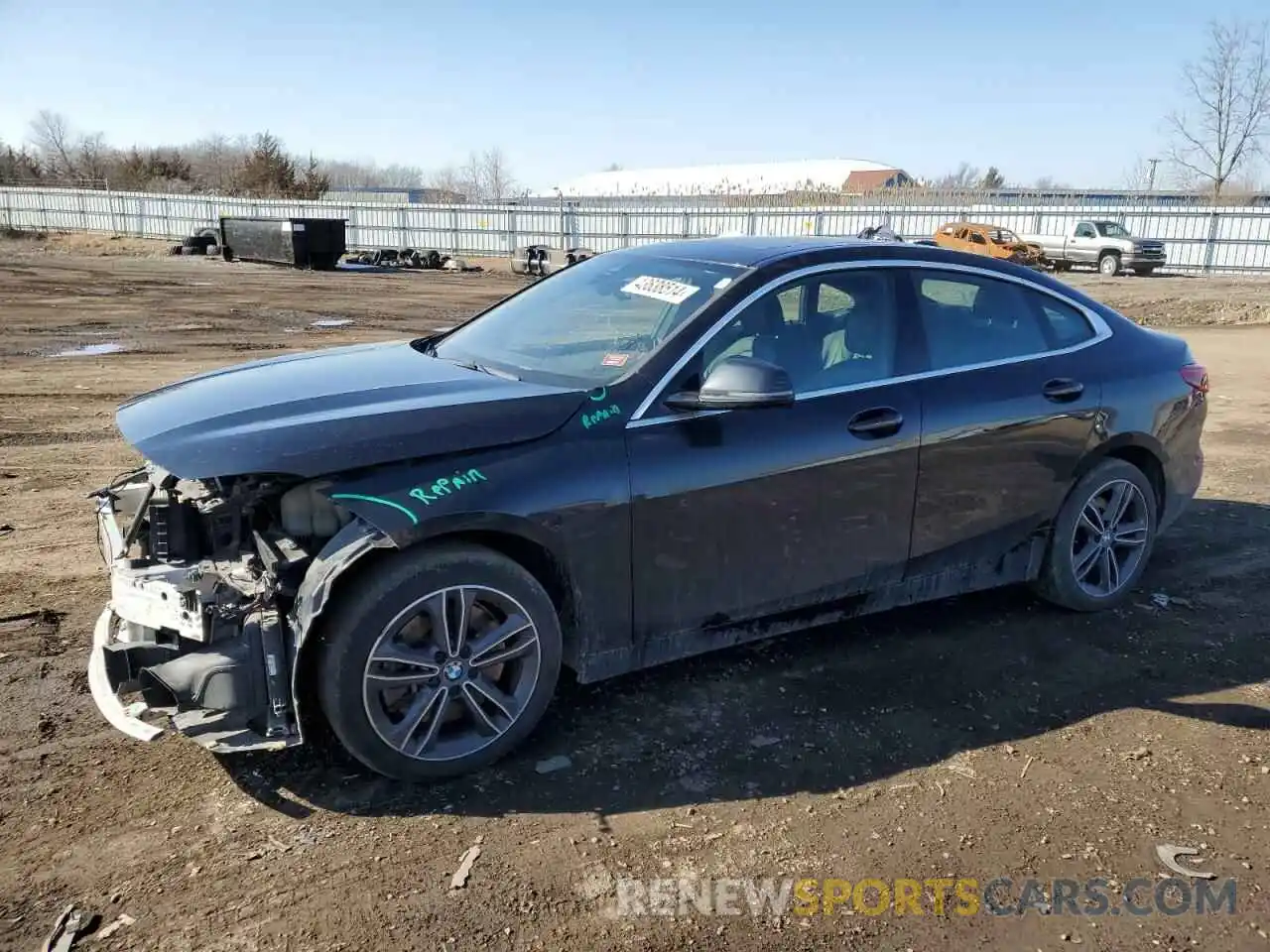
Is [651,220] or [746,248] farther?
[651,220]

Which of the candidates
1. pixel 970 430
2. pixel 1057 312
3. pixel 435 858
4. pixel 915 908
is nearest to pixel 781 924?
pixel 915 908

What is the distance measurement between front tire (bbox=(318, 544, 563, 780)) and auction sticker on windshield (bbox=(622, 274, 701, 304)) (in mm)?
1309

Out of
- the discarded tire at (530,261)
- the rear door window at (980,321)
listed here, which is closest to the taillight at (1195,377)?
the rear door window at (980,321)

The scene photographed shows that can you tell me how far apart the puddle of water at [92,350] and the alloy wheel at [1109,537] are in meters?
12.5

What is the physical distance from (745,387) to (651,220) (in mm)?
37747

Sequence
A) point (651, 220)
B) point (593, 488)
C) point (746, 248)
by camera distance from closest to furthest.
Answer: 1. point (593, 488)
2. point (746, 248)
3. point (651, 220)

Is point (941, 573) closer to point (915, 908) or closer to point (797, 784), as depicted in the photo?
point (797, 784)

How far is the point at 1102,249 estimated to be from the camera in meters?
32.8

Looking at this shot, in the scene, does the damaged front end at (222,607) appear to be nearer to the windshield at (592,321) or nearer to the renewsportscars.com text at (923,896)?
the windshield at (592,321)

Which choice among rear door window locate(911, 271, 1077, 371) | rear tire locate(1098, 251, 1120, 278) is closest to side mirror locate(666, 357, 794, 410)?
rear door window locate(911, 271, 1077, 371)

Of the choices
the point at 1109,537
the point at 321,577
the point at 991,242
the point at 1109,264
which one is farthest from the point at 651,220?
the point at 321,577

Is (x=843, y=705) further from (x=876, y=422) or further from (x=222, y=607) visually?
(x=222, y=607)

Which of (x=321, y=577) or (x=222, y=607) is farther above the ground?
(x=321, y=577)

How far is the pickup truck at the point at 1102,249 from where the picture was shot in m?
32.1
